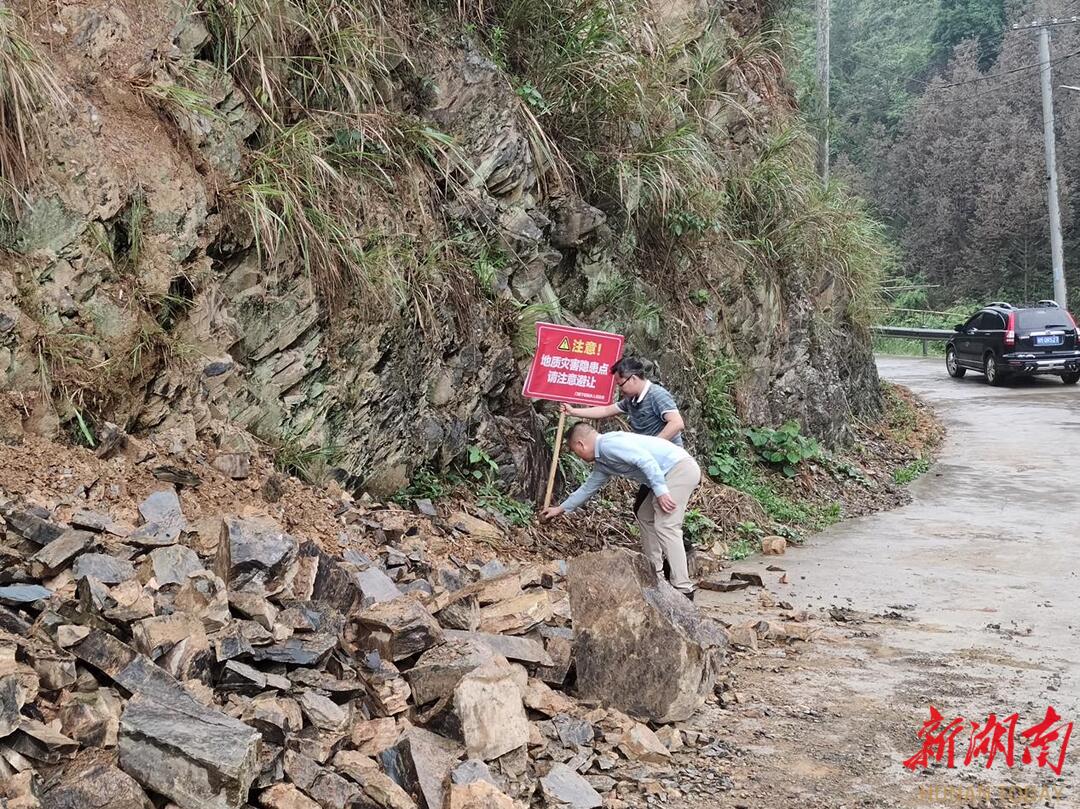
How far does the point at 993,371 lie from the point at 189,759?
73.2ft

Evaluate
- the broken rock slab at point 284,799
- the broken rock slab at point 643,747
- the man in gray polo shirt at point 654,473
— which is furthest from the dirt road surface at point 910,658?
the broken rock slab at point 284,799

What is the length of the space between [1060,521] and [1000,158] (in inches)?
1315

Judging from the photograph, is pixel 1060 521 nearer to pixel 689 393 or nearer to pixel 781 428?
pixel 781 428

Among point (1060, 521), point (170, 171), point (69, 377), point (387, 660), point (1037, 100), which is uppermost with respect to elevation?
point (1037, 100)

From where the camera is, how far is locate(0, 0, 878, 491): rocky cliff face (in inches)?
204

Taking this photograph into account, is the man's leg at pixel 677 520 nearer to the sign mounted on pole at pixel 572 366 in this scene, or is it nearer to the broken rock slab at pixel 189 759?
the sign mounted on pole at pixel 572 366

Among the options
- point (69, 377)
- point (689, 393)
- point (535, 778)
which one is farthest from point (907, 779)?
point (689, 393)

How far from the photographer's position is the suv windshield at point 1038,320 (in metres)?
21.0

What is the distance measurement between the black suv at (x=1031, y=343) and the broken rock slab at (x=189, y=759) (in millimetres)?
21385

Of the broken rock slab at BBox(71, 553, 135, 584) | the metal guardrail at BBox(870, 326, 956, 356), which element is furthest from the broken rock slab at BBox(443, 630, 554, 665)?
the metal guardrail at BBox(870, 326, 956, 356)

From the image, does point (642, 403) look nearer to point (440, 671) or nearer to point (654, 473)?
point (654, 473)

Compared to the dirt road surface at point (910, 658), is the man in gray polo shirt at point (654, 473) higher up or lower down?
higher up

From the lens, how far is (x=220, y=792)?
3000 millimetres

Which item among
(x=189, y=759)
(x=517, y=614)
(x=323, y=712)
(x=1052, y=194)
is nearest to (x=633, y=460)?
(x=517, y=614)
